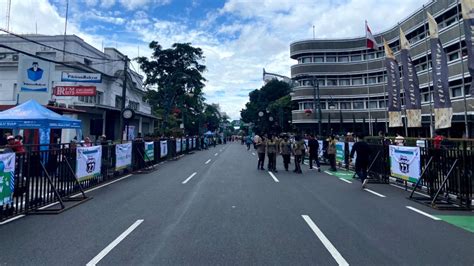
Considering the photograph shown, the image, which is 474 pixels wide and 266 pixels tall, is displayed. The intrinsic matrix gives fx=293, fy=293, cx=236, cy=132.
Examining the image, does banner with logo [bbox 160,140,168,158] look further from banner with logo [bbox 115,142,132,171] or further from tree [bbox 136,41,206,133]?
tree [bbox 136,41,206,133]

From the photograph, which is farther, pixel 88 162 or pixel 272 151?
pixel 272 151

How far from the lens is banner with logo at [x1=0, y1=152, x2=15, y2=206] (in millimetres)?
6348

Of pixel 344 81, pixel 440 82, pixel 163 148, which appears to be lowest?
pixel 163 148

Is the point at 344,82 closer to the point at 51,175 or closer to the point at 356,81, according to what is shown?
the point at 356,81

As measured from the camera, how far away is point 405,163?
9922 mm

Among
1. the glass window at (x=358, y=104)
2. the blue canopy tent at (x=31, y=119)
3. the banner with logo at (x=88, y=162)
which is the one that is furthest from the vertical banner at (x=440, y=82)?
the glass window at (x=358, y=104)

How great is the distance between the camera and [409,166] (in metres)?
9.64

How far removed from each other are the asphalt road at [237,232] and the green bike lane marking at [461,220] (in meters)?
0.24

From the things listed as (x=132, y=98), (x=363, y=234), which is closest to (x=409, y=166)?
(x=363, y=234)

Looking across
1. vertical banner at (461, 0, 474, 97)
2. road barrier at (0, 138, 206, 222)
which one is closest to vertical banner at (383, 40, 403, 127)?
vertical banner at (461, 0, 474, 97)

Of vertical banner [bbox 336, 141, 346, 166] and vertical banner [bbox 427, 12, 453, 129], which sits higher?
vertical banner [bbox 427, 12, 453, 129]

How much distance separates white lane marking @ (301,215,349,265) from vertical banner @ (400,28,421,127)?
14.3m

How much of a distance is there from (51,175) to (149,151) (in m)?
8.82

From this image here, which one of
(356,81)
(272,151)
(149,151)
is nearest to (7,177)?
(149,151)
